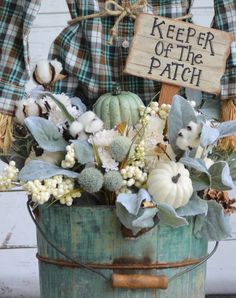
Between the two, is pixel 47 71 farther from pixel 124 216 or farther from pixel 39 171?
pixel 124 216

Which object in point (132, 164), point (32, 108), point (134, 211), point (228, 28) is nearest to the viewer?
point (134, 211)

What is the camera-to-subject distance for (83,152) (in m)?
1.37

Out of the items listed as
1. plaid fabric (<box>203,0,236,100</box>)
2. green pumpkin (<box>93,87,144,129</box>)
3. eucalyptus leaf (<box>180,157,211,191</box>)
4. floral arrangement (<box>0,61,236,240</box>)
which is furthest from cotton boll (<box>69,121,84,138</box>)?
plaid fabric (<box>203,0,236,100</box>)

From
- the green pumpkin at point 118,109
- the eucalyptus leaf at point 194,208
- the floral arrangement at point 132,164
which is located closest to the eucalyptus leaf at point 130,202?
the floral arrangement at point 132,164

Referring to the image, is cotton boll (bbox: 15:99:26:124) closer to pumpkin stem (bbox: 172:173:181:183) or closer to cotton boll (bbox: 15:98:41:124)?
cotton boll (bbox: 15:98:41:124)

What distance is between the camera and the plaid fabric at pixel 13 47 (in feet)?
5.24

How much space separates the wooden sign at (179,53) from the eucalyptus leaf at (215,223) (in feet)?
0.92

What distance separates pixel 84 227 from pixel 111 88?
37 centimetres

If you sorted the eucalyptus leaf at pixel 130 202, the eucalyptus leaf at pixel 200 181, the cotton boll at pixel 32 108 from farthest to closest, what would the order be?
the cotton boll at pixel 32 108 < the eucalyptus leaf at pixel 200 181 < the eucalyptus leaf at pixel 130 202

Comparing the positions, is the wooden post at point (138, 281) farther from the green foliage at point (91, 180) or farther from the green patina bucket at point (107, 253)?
the green foliage at point (91, 180)

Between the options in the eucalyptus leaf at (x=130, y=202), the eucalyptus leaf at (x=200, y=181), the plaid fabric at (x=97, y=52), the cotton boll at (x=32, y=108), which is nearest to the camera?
the eucalyptus leaf at (x=130, y=202)

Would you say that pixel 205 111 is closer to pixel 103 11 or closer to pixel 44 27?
pixel 103 11

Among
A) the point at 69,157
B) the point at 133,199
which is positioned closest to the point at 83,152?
the point at 69,157

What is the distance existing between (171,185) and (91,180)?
0.51 ft
